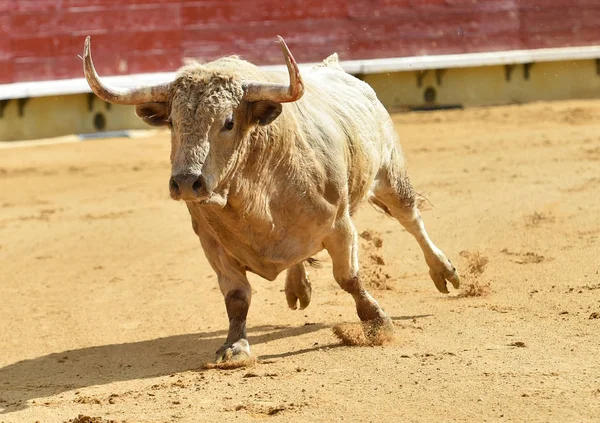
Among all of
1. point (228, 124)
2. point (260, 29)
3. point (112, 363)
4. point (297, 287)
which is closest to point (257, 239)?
point (228, 124)

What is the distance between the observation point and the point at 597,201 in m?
7.20

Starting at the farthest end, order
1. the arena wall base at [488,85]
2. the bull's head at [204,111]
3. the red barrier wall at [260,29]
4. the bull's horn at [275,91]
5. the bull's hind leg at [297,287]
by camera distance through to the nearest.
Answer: the arena wall base at [488,85], the red barrier wall at [260,29], the bull's hind leg at [297,287], the bull's horn at [275,91], the bull's head at [204,111]

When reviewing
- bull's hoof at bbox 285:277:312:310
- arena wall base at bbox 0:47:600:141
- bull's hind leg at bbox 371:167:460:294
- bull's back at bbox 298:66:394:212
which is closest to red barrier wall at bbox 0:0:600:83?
arena wall base at bbox 0:47:600:141

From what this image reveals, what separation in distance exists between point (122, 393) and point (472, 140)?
655 centimetres

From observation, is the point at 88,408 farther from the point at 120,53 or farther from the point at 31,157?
the point at 120,53

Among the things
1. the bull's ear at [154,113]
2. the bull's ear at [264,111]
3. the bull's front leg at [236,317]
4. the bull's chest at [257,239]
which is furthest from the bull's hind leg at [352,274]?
the bull's ear at [154,113]

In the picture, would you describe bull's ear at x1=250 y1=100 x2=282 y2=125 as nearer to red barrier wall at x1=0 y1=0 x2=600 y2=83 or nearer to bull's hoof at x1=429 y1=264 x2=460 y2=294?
bull's hoof at x1=429 y1=264 x2=460 y2=294

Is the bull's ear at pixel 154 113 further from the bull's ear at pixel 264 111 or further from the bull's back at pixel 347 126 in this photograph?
the bull's back at pixel 347 126

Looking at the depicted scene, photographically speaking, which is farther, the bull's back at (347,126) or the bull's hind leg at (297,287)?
the bull's hind leg at (297,287)

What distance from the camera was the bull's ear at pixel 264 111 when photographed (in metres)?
4.08

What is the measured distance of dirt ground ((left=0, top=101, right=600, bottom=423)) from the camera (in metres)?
3.75

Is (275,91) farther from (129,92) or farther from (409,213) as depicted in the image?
(409,213)

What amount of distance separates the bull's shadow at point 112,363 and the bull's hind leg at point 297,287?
214mm

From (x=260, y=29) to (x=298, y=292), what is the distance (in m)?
6.55
